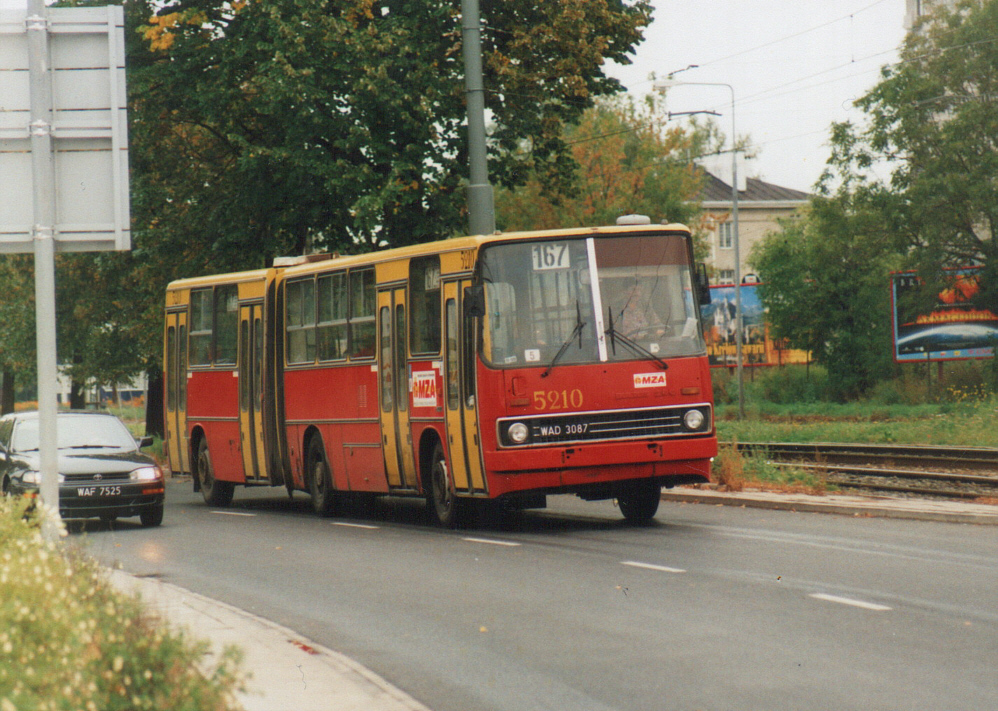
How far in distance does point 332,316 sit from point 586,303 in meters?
4.96

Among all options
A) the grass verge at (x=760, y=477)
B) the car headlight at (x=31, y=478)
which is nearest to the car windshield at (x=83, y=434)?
the car headlight at (x=31, y=478)

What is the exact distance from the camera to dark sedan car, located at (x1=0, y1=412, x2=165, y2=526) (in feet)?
59.4

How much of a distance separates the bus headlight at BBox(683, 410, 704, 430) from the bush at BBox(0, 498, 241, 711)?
9.50 metres

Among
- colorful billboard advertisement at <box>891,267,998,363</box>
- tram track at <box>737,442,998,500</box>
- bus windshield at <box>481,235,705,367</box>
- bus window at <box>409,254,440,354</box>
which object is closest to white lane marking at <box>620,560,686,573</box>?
bus windshield at <box>481,235,705,367</box>

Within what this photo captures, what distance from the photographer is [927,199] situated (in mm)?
50125

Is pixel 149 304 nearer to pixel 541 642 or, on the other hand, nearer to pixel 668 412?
pixel 668 412

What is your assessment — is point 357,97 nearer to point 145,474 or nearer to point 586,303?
point 145,474

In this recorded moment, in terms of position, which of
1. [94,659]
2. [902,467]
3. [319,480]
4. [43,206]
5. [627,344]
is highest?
[43,206]

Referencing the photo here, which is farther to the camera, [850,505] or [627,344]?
[850,505]

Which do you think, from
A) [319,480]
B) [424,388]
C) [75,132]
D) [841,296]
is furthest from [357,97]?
[841,296]

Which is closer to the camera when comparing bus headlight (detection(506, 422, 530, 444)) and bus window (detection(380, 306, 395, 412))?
bus headlight (detection(506, 422, 530, 444))

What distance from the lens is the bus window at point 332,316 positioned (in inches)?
744

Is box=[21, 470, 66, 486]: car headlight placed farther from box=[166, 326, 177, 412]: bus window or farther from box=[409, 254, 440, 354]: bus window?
box=[166, 326, 177, 412]: bus window

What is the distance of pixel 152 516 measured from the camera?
19.0 m
